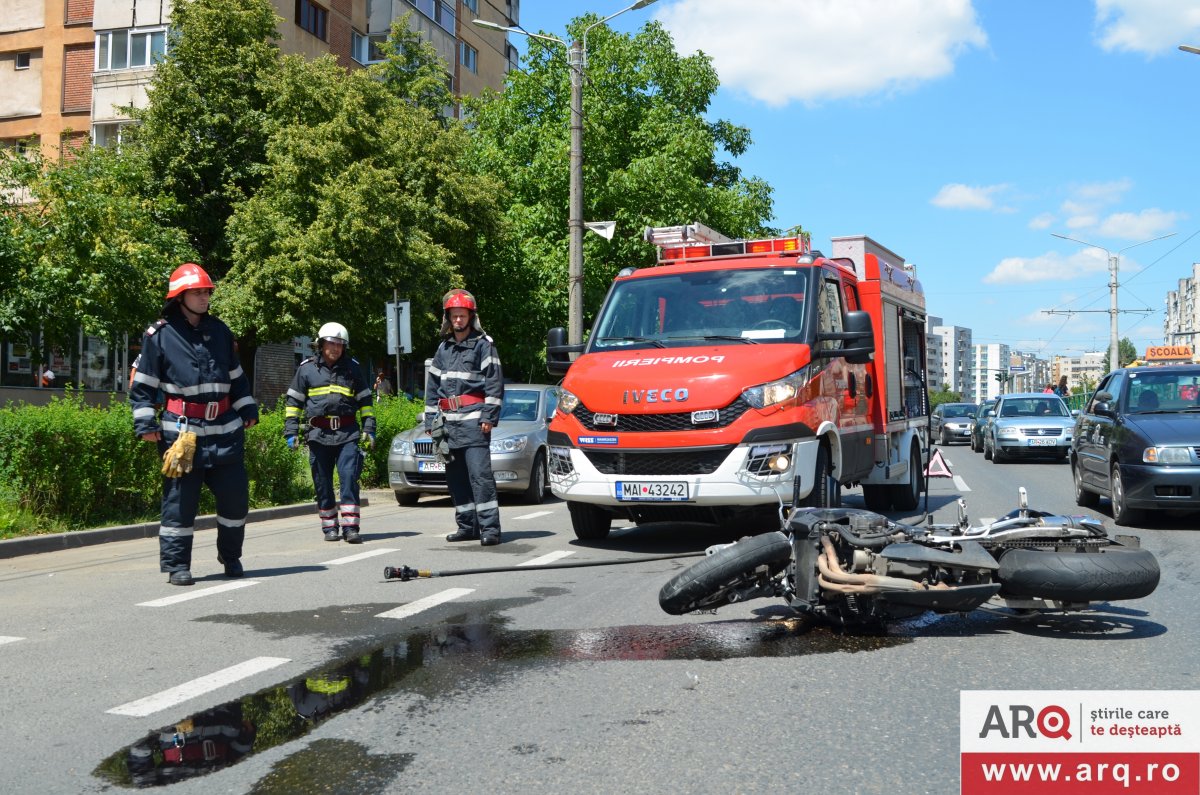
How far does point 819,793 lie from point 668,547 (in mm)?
5872

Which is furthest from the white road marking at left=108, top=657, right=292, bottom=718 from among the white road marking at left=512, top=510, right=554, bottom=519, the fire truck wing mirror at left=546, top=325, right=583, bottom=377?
the white road marking at left=512, top=510, right=554, bottom=519

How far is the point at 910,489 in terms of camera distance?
12531 millimetres

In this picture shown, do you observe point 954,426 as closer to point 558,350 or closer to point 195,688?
point 558,350

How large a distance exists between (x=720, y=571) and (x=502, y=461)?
329 inches

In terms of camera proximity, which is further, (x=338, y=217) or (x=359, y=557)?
(x=338, y=217)

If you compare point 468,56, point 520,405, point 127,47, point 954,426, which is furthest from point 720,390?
point 468,56

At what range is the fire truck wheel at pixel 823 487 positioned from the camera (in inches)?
344

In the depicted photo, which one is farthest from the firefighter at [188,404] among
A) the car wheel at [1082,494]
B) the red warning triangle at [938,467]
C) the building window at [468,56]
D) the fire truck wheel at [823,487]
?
the building window at [468,56]

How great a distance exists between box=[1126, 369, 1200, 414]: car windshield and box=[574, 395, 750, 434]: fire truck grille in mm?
5586

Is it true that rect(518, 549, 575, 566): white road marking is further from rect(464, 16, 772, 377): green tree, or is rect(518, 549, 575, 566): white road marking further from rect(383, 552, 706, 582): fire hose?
rect(464, 16, 772, 377): green tree

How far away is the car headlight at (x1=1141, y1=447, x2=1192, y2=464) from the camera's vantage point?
10.5 m

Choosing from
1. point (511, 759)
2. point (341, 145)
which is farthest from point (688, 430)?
point (341, 145)

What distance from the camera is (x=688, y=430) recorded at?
8.41 metres

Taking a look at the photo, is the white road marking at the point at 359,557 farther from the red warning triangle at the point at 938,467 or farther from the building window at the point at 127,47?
the building window at the point at 127,47
